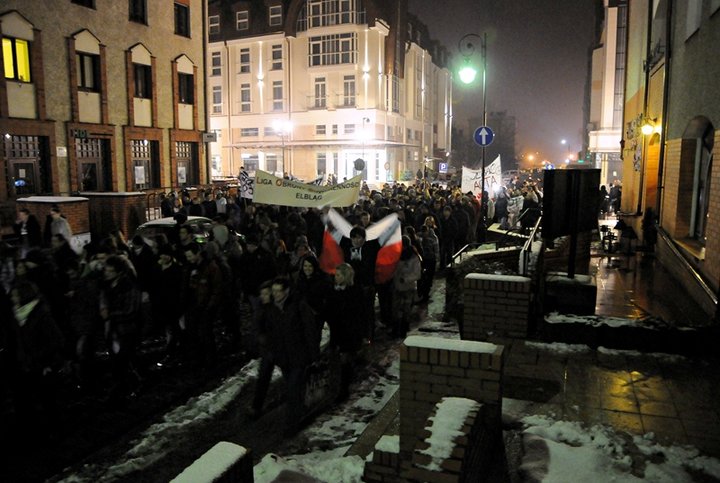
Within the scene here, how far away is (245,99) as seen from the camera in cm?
→ 6031

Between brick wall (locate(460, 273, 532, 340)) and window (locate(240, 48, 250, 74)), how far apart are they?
56770 millimetres

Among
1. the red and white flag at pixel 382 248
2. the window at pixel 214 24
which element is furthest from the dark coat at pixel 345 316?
the window at pixel 214 24

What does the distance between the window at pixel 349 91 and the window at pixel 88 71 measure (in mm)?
31789

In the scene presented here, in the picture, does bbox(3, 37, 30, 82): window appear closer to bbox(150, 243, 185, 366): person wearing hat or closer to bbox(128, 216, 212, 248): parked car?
bbox(128, 216, 212, 248): parked car

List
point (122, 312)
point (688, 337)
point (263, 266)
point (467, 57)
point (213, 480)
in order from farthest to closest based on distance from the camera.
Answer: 1. point (467, 57)
2. point (263, 266)
3. point (122, 312)
4. point (688, 337)
5. point (213, 480)

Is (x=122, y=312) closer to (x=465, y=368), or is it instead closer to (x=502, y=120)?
(x=465, y=368)

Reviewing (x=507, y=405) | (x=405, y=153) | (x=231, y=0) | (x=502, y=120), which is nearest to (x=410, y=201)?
(x=507, y=405)

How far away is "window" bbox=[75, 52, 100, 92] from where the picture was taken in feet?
82.8

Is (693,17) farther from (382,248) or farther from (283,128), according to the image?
(283,128)

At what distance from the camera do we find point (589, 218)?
8.76m

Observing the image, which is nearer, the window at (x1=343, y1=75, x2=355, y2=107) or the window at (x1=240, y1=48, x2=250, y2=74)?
the window at (x1=343, y1=75, x2=355, y2=107)

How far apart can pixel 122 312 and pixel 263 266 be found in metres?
2.57

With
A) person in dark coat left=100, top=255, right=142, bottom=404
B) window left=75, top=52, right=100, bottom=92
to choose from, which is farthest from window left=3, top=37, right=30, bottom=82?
person in dark coat left=100, top=255, right=142, bottom=404

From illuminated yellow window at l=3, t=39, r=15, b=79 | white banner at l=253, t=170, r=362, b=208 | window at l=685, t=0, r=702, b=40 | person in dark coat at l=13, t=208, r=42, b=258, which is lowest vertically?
person in dark coat at l=13, t=208, r=42, b=258
